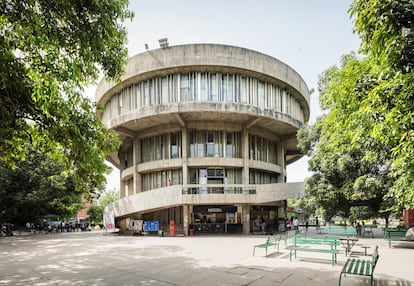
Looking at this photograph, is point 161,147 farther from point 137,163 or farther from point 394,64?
point 394,64

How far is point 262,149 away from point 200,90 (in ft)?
32.1

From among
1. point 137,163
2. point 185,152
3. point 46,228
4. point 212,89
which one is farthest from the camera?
point 46,228

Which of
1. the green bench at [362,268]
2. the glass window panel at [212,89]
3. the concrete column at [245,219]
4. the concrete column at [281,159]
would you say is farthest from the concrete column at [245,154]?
the green bench at [362,268]

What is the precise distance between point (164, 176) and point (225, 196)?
7451 millimetres

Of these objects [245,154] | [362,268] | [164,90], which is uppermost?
[164,90]

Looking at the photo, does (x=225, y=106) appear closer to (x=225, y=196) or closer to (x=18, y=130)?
(x=225, y=196)

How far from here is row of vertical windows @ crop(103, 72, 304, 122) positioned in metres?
25.0

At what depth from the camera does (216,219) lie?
27.1 metres

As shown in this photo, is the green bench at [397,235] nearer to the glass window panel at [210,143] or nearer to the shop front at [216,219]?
the shop front at [216,219]

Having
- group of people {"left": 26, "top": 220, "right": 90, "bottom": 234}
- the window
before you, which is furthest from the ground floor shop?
group of people {"left": 26, "top": 220, "right": 90, "bottom": 234}

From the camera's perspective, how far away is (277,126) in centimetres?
2862

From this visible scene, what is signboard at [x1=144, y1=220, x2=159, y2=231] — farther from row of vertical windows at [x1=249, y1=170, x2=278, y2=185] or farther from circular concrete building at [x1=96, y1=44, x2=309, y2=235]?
row of vertical windows at [x1=249, y1=170, x2=278, y2=185]

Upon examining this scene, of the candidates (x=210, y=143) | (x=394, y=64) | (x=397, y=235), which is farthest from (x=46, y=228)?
(x=394, y=64)

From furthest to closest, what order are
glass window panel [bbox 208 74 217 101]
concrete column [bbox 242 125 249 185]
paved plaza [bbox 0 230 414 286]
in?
1. concrete column [bbox 242 125 249 185]
2. glass window panel [bbox 208 74 217 101]
3. paved plaza [bbox 0 230 414 286]
